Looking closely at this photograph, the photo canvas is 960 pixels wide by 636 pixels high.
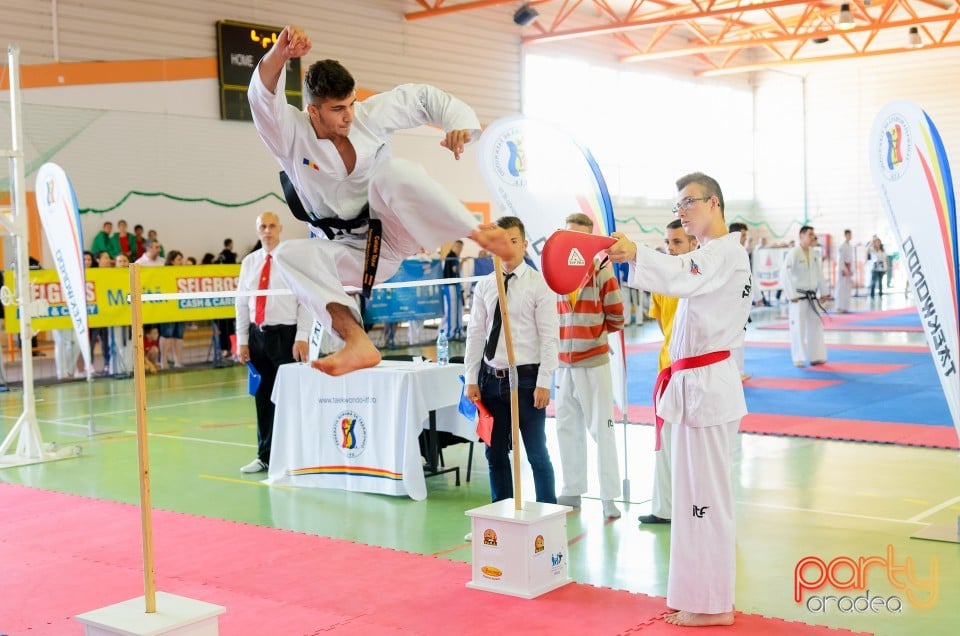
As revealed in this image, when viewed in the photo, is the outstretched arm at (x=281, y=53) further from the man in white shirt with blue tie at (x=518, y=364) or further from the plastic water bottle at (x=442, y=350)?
the plastic water bottle at (x=442, y=350)

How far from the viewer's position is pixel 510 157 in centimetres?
648

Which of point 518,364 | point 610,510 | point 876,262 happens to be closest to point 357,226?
point 518,364

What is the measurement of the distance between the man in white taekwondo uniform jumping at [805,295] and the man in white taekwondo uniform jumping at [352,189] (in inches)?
341

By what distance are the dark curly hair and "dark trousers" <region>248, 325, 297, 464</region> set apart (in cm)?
368

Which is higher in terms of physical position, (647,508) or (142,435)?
(142,435)

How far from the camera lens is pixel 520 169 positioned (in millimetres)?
6449

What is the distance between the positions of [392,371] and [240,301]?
1448mm

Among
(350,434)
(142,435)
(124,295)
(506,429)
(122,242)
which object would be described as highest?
(122,242)

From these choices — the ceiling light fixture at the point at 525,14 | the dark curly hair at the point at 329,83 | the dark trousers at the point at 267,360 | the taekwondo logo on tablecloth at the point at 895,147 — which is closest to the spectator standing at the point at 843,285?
the ceiling light fixture at the point at 525,14

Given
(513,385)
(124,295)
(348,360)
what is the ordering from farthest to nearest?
(124,295) < (513,385) < (348,360)

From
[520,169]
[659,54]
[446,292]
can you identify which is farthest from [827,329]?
[520,169]

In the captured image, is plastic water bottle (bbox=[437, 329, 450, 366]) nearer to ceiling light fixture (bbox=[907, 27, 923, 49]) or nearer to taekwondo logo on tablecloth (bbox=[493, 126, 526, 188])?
taekwondo logo on tablecloth (bbox=[493, 126, 526, 188])

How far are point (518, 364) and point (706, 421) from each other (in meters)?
1.66

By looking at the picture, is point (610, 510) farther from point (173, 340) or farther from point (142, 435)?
point (173, 340)
